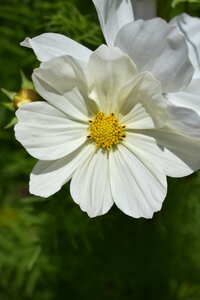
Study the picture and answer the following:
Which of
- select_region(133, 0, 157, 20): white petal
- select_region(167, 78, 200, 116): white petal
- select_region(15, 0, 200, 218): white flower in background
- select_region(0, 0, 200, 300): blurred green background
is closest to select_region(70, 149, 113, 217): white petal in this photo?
select_region(15, 0, 200, 218): white flower in background

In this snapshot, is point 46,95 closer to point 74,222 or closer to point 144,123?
point 144,123

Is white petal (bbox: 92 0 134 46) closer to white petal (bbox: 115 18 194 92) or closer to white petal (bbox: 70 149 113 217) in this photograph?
white petal (bbox: 115 18 194 92)

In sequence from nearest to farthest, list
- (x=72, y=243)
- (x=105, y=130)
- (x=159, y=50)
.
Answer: (x=159, y=50) < (x=105, y=130) < (x=72, y=243)

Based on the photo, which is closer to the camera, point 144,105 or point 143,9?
point 144,105

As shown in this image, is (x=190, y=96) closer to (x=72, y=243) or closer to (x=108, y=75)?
(x=108, y=75)

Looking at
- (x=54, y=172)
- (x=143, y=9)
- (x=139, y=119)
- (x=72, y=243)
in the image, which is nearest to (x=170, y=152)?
(x=139, y=119)

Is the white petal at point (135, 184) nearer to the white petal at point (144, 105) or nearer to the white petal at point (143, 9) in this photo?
the white petal at point (144, 105)
